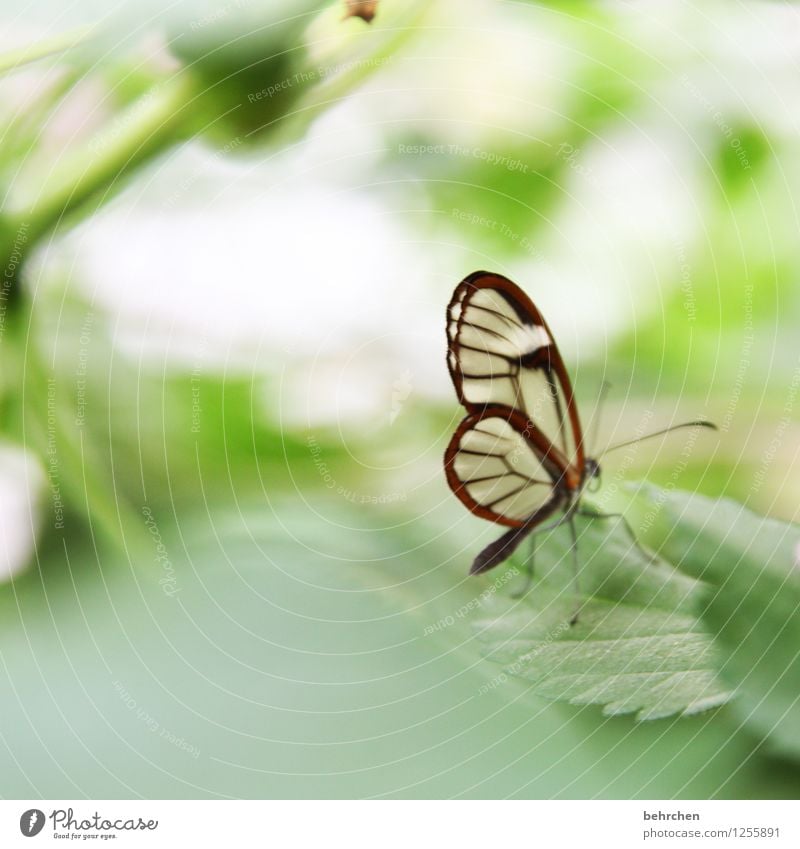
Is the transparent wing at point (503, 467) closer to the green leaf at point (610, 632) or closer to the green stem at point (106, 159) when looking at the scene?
the green leaf at point (610, 632)

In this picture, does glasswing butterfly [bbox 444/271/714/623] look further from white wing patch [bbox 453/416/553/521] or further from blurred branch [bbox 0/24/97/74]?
blurred branch [bbox 0/24/97/74]

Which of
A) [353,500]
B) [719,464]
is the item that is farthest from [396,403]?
[719,464]

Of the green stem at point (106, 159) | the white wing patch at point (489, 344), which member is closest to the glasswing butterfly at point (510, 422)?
the white wing patch at point (489, 344)

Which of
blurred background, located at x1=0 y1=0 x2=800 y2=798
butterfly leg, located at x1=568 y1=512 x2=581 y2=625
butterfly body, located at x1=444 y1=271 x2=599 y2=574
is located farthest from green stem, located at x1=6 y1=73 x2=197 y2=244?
butterfly leg, located at x1=568 y1=512 x2=581 y2=625
